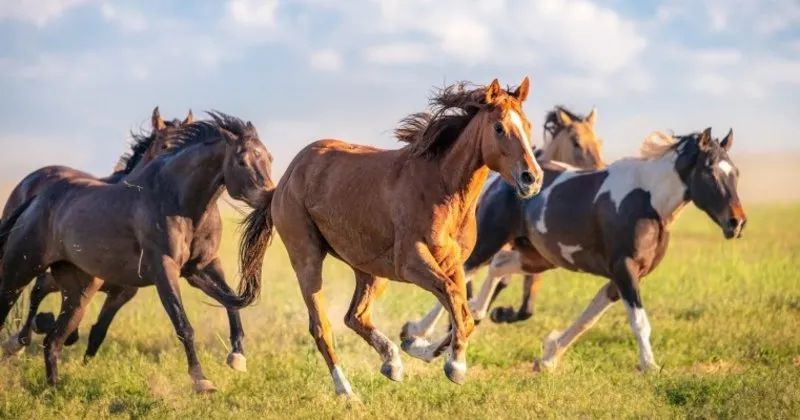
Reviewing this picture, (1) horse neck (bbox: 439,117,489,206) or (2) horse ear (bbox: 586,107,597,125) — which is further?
(2) horse ear (bbox: 586,107,597,125)

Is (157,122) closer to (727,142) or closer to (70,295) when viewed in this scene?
(70,295)

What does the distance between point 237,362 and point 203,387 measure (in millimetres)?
919

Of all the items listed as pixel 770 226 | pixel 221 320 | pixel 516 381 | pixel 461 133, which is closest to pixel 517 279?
pixel 221 320

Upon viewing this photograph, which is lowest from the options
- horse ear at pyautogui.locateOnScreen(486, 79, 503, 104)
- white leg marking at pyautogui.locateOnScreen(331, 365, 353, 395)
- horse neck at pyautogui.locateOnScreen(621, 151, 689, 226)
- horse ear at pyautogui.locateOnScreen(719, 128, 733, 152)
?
white leg marking at pyautogui.locateOnScreen(331, 365, 353, 395)

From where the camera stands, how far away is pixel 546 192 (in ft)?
36.0

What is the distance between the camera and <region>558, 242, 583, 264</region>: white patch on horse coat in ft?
34.8

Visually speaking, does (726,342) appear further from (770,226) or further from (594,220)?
(770,226)

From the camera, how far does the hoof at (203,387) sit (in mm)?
8984

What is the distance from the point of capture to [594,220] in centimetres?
1052

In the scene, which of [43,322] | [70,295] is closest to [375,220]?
[70,295]

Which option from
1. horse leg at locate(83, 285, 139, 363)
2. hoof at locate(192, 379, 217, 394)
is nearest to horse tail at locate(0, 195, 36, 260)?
horse leg at locate(83, 285, 139, 363)

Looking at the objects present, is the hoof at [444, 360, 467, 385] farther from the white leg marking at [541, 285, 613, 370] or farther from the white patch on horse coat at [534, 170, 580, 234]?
the white patch on horse coat at [534, 170, 580, 234]

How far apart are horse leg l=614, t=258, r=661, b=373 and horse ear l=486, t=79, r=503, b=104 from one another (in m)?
3.03

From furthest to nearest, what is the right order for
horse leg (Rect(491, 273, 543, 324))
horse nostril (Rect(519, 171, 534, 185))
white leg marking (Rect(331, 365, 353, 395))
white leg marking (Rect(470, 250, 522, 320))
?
horse leg (Rect(491, 273, 543, 324)) < white leg marking (Rect(470, 250, 522, 320)) < white leg marking (Rect(331, 365, 353, 395)) < horse nostril (Rect(519, 171, 534, 185))
